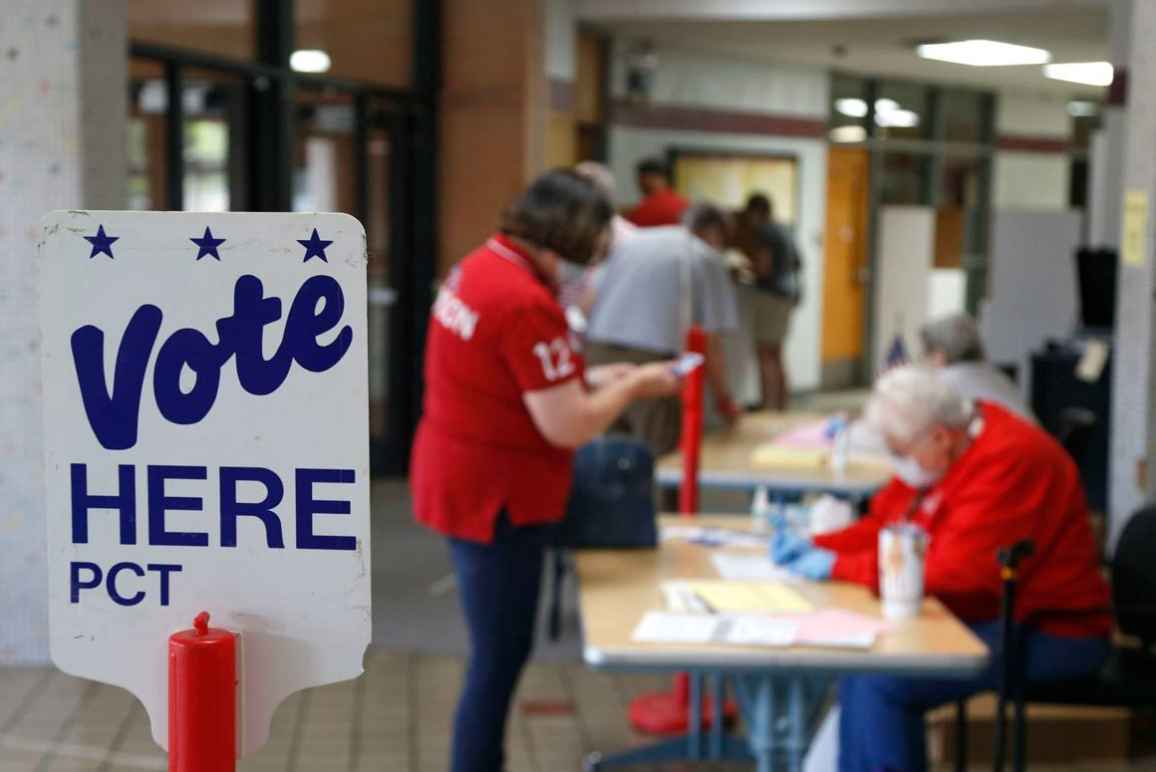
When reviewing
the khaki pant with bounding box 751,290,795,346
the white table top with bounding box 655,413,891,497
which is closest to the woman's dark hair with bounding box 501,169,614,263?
the white table top with bounding box 655,413,891,497

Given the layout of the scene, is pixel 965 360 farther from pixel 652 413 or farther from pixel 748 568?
pixel 748 568

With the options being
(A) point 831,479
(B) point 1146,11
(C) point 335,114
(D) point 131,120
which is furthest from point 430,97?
(B) point 1146,11

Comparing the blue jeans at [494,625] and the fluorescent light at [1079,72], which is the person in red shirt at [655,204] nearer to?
the fluorescent light at [1079,72]

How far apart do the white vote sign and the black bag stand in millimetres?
2350

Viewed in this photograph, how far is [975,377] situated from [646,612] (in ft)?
6.36

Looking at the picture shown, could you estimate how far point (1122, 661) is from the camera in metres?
3.70

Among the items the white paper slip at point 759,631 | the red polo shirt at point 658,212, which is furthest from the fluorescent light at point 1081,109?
the white paper slip at point 759,631

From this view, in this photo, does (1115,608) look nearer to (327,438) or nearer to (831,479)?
(831,479)

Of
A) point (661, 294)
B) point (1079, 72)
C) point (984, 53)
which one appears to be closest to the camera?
point (661, 294)

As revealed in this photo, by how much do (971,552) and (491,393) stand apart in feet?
3.47

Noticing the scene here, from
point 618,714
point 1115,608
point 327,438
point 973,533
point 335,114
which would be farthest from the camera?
point 335,114

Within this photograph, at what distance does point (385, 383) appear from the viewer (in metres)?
8.62

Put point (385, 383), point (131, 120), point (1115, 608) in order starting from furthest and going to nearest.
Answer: point (385, 383)
point (131, 120)
point (1115, 608)

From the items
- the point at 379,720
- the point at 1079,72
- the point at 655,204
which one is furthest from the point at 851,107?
the point at 379,720
